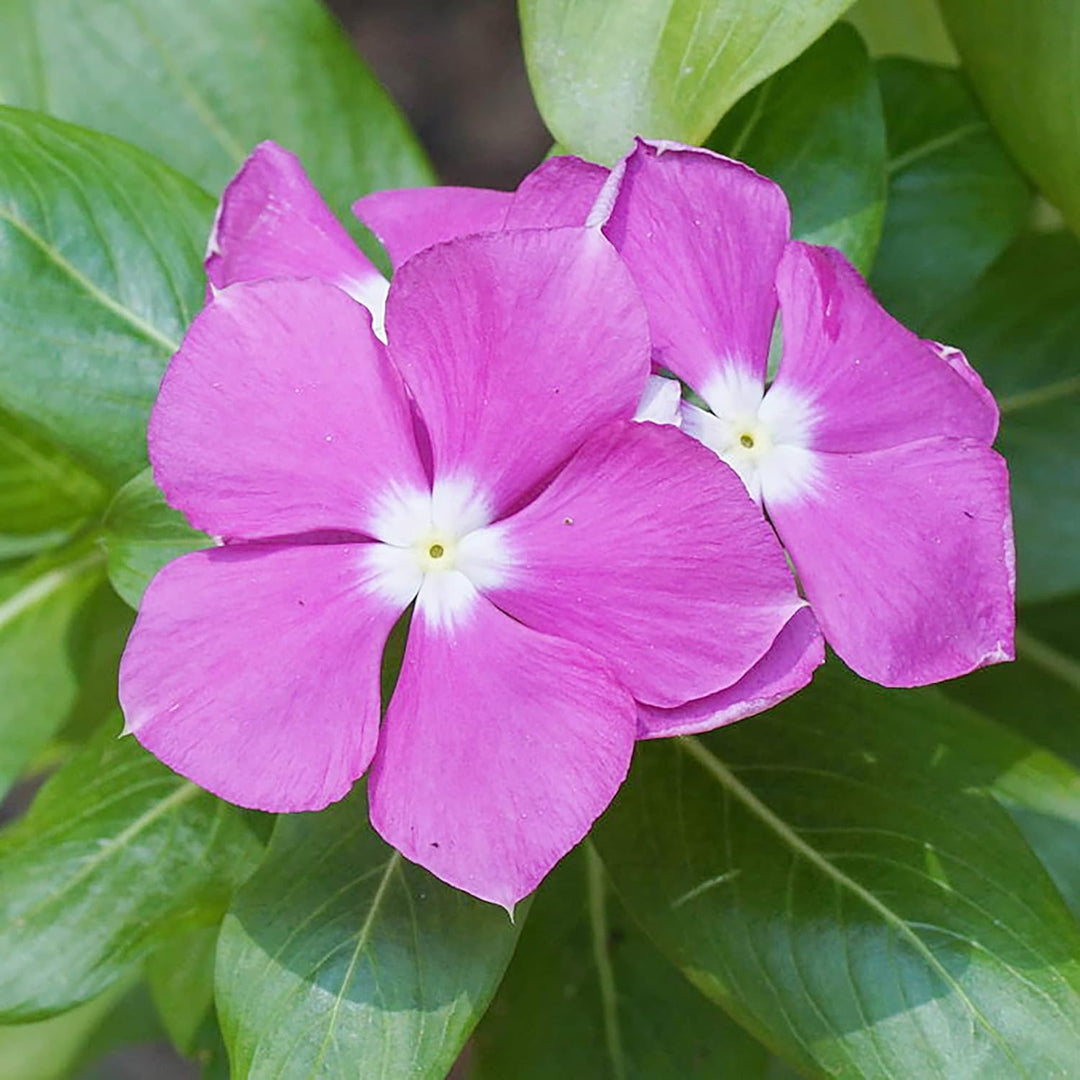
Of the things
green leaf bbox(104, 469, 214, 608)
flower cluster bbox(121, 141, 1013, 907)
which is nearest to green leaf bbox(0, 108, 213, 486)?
green leaf bbox(104, 469, 214, 608)

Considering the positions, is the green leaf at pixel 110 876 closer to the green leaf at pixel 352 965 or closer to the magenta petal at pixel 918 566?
the green leaf at pixel 352 965

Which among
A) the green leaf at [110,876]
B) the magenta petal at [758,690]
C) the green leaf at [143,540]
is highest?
the magenta petal at [758,690]

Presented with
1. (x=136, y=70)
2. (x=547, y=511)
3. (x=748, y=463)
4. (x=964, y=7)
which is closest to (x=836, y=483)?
(x=748, y=463)

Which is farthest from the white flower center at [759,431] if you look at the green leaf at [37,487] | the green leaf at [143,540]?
the green leaf at [37,487]

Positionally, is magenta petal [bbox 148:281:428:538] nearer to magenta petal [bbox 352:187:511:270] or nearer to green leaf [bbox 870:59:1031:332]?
magenta petal [bbox 352:187:511:270]

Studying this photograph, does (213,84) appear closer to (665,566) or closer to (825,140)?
(825,140)

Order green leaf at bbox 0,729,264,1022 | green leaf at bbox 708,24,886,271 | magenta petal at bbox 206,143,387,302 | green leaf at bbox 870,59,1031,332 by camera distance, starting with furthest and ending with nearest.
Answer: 1. green leaf at bbox 870,59,1031,332
2. green leaf at bbox 708,24,886,271
3. green leaf at bbox 0,729,264,1022
4. magenta petal at bbox 206,143,387,302
